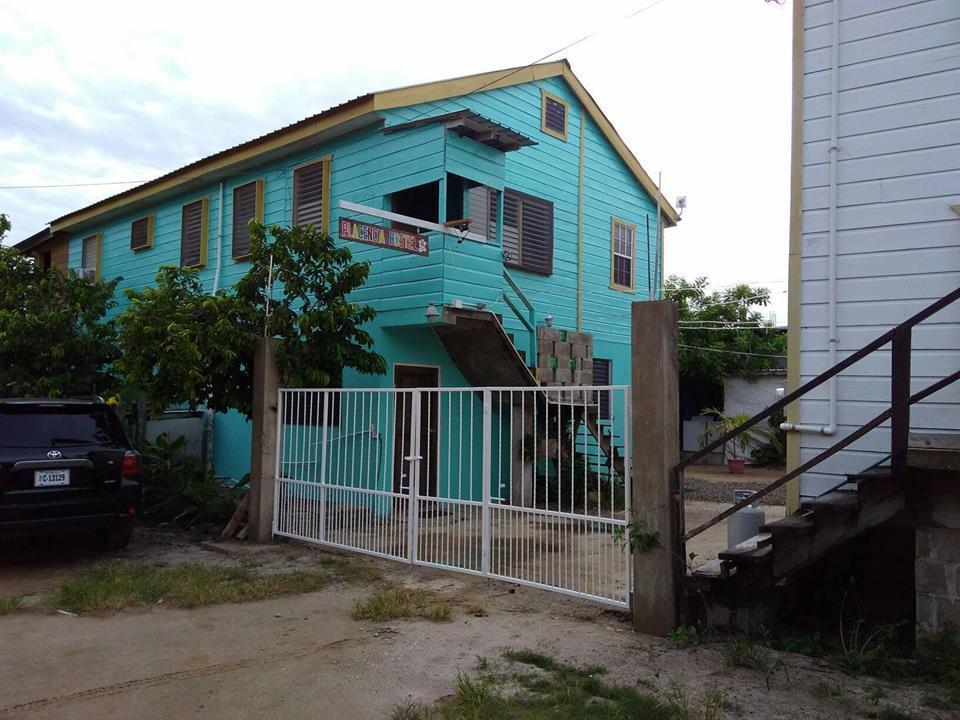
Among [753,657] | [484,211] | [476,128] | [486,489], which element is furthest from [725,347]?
[753,657]

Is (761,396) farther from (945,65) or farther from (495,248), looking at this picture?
(945,65)

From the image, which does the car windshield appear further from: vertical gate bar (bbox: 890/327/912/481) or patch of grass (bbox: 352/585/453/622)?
vertical gate bar (bbox: 890/327/912/481)

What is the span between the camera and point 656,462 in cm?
539

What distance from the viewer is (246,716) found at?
3.97m

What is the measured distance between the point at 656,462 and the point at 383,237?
4.84 m

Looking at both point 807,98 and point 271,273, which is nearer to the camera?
point 807,98

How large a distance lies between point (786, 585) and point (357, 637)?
11.4 feet

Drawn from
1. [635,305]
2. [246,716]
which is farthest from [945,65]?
[246,716]

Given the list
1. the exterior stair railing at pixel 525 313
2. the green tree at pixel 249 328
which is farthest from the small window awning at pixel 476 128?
the green tree at pixel 249 328

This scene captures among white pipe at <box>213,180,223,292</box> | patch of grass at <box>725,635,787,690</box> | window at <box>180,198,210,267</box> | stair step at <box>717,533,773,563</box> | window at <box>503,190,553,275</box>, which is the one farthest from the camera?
window at <box>180,198,210,267</box>

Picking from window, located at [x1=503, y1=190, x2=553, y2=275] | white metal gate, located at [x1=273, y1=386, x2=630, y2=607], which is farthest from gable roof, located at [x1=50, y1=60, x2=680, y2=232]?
white metal gate, located at [x1=273, y1=386, x2=630, y2=607]

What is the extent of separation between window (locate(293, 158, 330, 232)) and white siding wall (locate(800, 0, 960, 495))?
24.2 feet

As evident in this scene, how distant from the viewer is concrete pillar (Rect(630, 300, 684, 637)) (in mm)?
5289

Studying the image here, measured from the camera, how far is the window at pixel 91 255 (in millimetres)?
16953
